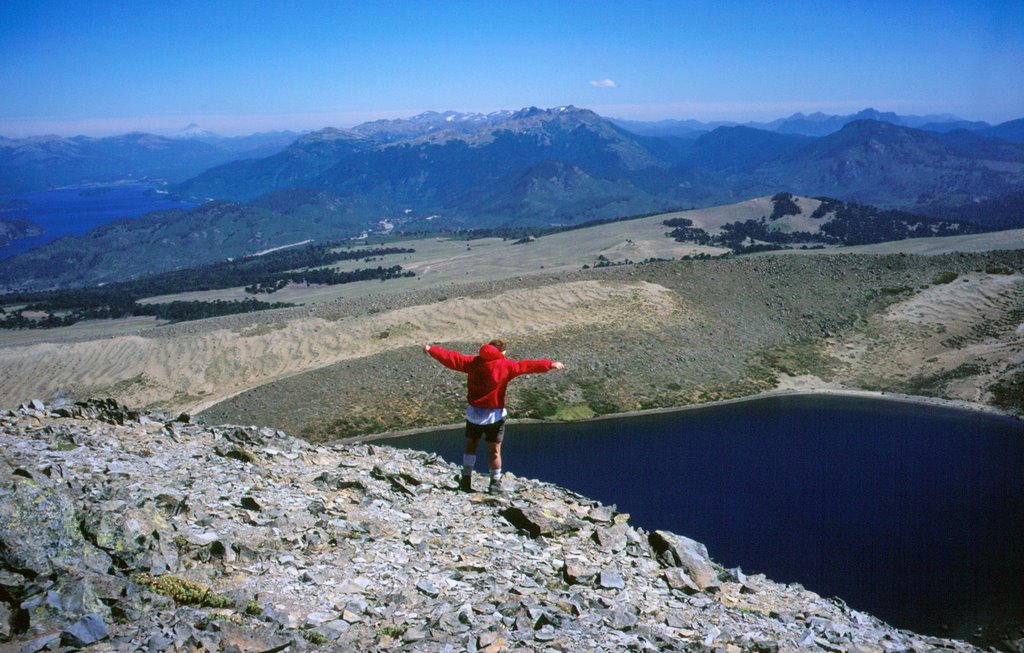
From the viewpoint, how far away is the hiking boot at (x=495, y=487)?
13.4m

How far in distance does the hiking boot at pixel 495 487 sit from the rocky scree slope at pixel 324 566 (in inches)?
10.3

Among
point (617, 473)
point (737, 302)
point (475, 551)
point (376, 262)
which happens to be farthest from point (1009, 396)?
point (376, 262)

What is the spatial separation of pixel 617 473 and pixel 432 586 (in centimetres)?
2028

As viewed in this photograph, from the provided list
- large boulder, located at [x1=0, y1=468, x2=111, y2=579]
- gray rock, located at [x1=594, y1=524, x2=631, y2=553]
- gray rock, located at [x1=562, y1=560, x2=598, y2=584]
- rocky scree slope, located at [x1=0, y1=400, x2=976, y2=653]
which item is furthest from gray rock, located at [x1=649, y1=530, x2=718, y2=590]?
large boulder, located at [x1=0, y1=468, x2=111, y2=579]

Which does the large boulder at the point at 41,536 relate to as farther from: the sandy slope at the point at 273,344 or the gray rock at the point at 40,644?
the sandy slope at the point at 273,344

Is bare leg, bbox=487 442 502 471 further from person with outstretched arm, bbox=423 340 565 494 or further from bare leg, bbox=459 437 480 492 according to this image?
bare leg, bbox=459 437 480 492

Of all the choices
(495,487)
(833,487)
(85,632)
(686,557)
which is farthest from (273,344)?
(85,632)

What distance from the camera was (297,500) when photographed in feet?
37.5

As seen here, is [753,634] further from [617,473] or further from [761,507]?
[617,473]

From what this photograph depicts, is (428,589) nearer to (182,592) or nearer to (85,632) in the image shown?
(182,592)

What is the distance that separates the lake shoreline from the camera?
35.3 m

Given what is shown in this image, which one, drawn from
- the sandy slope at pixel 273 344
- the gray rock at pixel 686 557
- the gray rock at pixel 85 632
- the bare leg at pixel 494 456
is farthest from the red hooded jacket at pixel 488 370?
the sandy slope at pixel 273 344

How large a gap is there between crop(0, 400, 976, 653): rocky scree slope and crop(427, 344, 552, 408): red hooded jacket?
6.69 feet

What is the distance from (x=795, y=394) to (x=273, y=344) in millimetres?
34840
